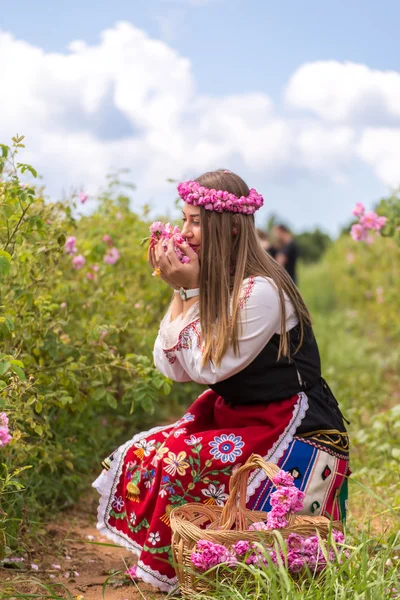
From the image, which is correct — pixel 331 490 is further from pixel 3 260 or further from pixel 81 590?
pixel 3 260

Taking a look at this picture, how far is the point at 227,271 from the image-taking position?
2707 millimetres

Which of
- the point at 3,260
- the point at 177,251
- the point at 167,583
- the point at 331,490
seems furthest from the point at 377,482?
the point at 3,260

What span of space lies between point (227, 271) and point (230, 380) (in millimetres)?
384

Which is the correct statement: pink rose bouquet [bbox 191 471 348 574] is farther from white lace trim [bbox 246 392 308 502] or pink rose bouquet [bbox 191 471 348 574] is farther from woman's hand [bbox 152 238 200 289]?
woman's hand [bbox 152 238 200 289]

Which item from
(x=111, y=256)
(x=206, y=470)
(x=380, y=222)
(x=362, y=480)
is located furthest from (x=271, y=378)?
(x=380, y=222)

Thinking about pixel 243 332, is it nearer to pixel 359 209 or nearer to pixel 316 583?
pixel 316 583

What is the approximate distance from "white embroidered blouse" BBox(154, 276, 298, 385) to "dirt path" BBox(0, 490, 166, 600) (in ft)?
2.48

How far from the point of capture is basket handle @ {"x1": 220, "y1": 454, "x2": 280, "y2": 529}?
94.0 inches

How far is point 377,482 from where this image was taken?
157 inches

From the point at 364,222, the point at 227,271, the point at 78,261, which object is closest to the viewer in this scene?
the point at 227,271

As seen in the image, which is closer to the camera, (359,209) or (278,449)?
(278,449)

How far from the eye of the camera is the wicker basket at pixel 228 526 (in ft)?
7.64

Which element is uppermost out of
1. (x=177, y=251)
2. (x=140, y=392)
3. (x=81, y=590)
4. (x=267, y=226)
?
(x=267, y=226)

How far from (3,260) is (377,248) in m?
8.70
